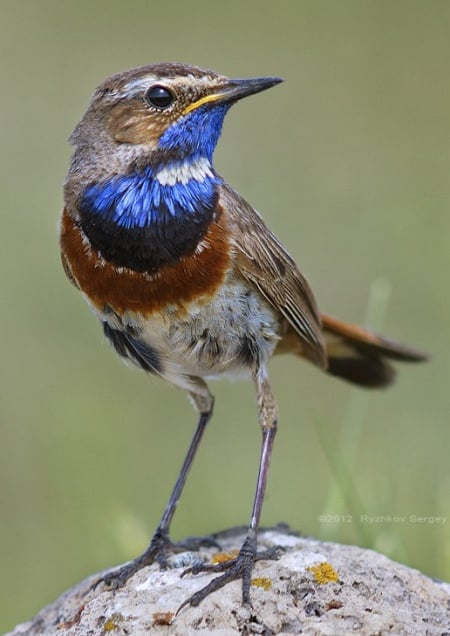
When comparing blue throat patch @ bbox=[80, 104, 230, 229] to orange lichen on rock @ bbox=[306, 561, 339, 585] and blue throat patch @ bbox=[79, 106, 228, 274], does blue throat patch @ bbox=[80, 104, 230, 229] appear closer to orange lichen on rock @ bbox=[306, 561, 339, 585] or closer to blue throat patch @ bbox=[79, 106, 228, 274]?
blue throat patch @ bbox=[79, 106, 228, 274]

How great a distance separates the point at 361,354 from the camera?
645 cm

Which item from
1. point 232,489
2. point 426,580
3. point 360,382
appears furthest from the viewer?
point 232,489

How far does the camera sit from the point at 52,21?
10.2 m

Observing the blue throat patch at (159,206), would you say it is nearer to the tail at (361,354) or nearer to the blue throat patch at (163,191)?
the blue throat patch at (163,191)

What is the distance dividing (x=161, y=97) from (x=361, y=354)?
1933mm

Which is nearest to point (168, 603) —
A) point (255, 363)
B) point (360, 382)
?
point (255, 363)

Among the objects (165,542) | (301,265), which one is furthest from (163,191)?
(301,265)

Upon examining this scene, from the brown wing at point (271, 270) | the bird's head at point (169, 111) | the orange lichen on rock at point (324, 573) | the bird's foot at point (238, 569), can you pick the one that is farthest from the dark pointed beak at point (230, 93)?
the orange lichen on rock at point (324, 573)

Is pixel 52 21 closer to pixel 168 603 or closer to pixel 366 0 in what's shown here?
pixel 366 0

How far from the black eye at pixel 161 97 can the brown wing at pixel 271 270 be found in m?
0.42

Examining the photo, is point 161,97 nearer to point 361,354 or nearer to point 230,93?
point 230,93

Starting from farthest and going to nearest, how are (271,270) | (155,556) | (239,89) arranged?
(271,270) → (239,89) → (155,556)

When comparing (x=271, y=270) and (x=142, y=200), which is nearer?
(x=142, y=200)

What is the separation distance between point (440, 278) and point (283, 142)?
1804 mm
